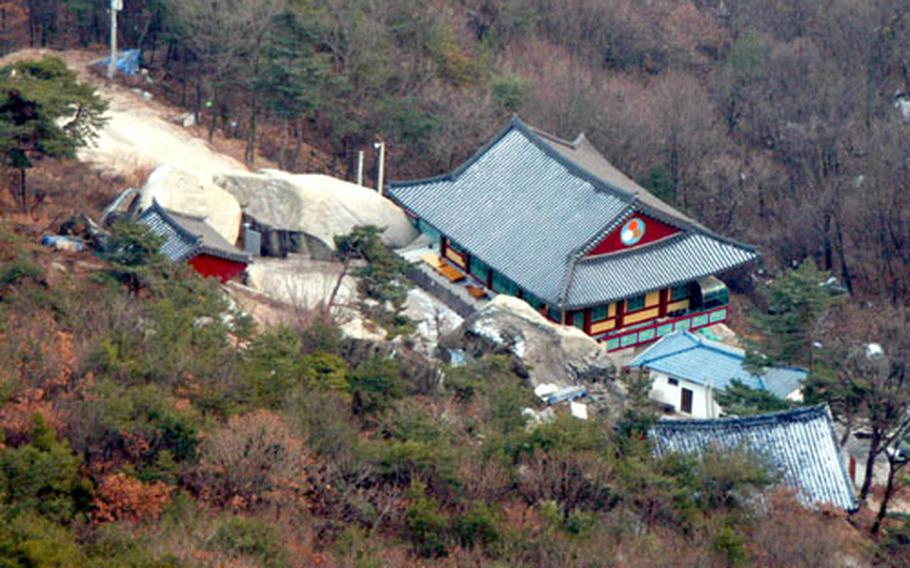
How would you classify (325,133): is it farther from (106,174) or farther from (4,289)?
(4,289)

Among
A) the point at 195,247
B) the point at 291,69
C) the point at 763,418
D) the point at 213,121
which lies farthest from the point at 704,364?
the point at 213,121

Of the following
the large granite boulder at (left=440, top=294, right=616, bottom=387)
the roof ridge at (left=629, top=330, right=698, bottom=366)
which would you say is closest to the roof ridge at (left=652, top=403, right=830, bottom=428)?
the large granite boulder at (left=440, top=294, right=616, bottom=387)

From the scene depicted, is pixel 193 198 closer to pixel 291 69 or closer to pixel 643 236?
pixel 291 69

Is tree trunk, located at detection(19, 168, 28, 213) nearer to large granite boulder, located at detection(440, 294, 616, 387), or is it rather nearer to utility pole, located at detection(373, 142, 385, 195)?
large granite boulder, located at detection(440, 294, 616, 387)

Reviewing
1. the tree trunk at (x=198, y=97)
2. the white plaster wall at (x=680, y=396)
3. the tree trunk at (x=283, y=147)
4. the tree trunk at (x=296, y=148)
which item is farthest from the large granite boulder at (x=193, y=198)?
the white plaster wall at (x=680, y=396)

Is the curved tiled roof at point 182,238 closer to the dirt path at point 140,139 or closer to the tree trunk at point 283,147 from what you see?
the dirt path at point 140,139

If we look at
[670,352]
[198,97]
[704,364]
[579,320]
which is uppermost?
[198,97]

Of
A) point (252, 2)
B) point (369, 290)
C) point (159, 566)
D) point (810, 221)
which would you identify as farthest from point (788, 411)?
point (252, 2)

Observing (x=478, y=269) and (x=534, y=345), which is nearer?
(x=534, y=345)
